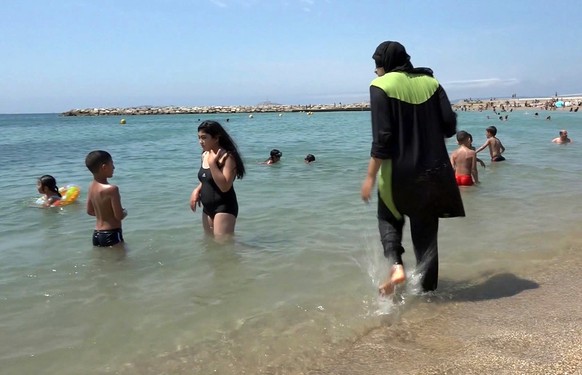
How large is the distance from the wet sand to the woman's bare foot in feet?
0.83

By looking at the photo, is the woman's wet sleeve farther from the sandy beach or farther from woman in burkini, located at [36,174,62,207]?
the sandy beach

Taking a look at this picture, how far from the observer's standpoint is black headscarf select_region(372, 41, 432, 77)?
11.3 ft

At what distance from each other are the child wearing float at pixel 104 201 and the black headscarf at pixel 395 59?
285 centimetres

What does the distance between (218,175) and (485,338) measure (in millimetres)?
2934

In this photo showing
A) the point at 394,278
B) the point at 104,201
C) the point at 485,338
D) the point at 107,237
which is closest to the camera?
the point at 485,338

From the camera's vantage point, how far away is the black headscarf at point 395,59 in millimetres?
3445

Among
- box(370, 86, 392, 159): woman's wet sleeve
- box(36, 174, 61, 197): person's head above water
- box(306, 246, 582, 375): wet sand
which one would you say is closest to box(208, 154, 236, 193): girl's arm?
box(370, 86, 392, 159): woman's wet sleeve

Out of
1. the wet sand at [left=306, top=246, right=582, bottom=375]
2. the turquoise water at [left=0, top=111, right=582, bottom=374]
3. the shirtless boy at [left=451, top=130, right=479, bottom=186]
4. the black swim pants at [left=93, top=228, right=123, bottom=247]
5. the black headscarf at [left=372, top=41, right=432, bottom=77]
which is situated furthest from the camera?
the shirtless boy at [left=451, top=130, right=479, bottom=186]

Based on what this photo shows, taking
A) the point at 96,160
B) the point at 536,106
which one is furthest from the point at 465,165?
the point at 536,106

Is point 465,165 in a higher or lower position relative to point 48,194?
higher

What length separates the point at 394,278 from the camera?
356cm

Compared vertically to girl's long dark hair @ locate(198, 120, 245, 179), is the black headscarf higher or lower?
higher

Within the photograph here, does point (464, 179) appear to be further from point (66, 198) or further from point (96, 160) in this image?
point (66, 198)

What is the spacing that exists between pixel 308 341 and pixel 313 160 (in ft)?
35.8
